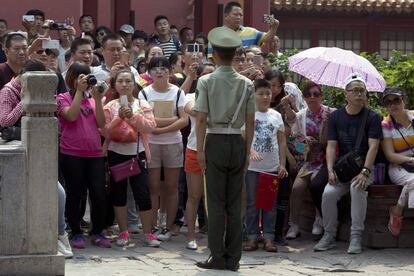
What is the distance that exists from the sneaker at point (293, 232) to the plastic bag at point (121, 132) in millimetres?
2044

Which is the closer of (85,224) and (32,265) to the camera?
(32,265)

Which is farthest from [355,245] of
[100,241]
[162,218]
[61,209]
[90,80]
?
[90,80]

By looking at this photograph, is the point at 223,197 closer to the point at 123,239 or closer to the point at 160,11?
the point at 123,239

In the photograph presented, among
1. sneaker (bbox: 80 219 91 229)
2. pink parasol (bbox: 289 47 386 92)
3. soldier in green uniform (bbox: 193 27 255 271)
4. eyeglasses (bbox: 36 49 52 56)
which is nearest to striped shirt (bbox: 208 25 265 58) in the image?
pink parasol (bbox: 289 47 386 92)

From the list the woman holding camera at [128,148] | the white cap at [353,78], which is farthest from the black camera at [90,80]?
the white cap at [353,78]

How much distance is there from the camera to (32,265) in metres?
8.91

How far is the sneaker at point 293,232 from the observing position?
1170 centimetres

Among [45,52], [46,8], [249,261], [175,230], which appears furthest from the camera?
[46,8]

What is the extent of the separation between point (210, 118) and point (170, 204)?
76.2 inches

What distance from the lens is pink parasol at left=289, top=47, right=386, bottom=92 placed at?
11656 millimetres

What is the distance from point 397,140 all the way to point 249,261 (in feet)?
6.66

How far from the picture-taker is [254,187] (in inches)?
435

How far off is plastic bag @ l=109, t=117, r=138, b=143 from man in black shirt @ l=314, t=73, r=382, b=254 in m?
2.00

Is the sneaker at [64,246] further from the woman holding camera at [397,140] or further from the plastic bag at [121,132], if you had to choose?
the woman holding camera at [397,140]
